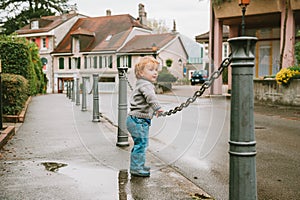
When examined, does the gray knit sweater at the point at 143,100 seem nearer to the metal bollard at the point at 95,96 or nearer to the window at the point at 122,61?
the window at the point at 122,61

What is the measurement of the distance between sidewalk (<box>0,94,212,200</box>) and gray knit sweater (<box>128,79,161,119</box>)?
2.38 feet

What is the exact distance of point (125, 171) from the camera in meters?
5.24

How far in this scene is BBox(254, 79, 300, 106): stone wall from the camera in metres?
15.3

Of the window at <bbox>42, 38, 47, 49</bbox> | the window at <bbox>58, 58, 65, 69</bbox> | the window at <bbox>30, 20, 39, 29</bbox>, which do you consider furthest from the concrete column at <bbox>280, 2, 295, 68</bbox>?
the window at <bbox>42, 38, 47, 49</bbox>

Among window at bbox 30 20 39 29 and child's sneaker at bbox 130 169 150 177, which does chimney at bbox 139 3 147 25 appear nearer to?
window at bbox 30 20 39 29

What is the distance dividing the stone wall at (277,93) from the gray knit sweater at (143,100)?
1142 cm

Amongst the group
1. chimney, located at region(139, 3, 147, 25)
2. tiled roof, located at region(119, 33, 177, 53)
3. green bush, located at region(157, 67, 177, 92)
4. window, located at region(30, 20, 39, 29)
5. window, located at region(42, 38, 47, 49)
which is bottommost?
green bush, located at region(157, 67, 177, 92)

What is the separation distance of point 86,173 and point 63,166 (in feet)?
1.78

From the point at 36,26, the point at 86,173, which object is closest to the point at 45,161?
the point at 86,173

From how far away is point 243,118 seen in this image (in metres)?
2.51

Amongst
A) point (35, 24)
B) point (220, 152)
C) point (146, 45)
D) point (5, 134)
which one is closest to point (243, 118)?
point (220, 152)

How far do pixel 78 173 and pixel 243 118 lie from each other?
3055mm

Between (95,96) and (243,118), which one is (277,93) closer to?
(95,96)

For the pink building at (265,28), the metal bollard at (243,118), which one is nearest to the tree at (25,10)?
the pink building at (265,28)
